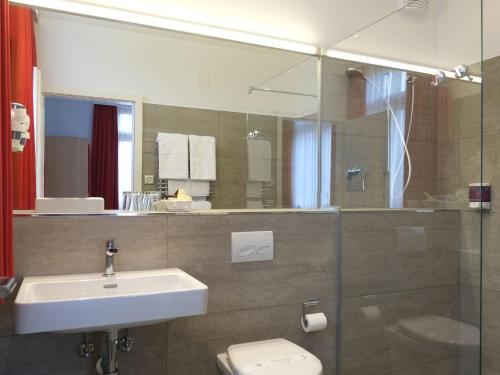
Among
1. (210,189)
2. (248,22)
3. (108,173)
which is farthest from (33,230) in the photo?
(248,22)

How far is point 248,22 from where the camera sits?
2146 mm

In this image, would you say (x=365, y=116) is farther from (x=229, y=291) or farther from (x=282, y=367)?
(x=282, y=367)

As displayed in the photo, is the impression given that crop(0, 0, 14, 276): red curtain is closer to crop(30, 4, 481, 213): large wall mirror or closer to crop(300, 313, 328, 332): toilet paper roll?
crop(30, 4, 481, 213): large wall mirror

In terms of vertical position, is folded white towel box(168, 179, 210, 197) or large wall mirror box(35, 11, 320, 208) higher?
large wall mirror box(35, 11, 320, 208)

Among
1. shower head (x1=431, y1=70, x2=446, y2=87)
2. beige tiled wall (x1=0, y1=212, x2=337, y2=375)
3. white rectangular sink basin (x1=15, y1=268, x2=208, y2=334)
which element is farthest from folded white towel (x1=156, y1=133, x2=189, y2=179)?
shower head (x1=431, y1=70, x2=446, y2=87)

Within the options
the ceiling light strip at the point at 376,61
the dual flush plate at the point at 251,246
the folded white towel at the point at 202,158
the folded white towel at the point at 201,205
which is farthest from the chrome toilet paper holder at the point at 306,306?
the ceiling light strip at the point at 376,61

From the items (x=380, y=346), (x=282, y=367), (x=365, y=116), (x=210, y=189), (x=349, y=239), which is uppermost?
(x=365, y=116)

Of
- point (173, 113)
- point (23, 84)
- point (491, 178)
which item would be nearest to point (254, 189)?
point (173, 113)

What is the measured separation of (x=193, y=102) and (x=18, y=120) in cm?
80

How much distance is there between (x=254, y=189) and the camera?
84.6 inches

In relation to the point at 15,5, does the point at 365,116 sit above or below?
below

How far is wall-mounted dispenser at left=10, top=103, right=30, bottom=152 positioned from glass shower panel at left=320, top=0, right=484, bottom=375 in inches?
62.7

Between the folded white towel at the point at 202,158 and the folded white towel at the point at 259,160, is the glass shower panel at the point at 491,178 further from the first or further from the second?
the folded white towel at the point at 202,158

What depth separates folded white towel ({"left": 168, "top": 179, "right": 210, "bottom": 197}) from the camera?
1951 mm
